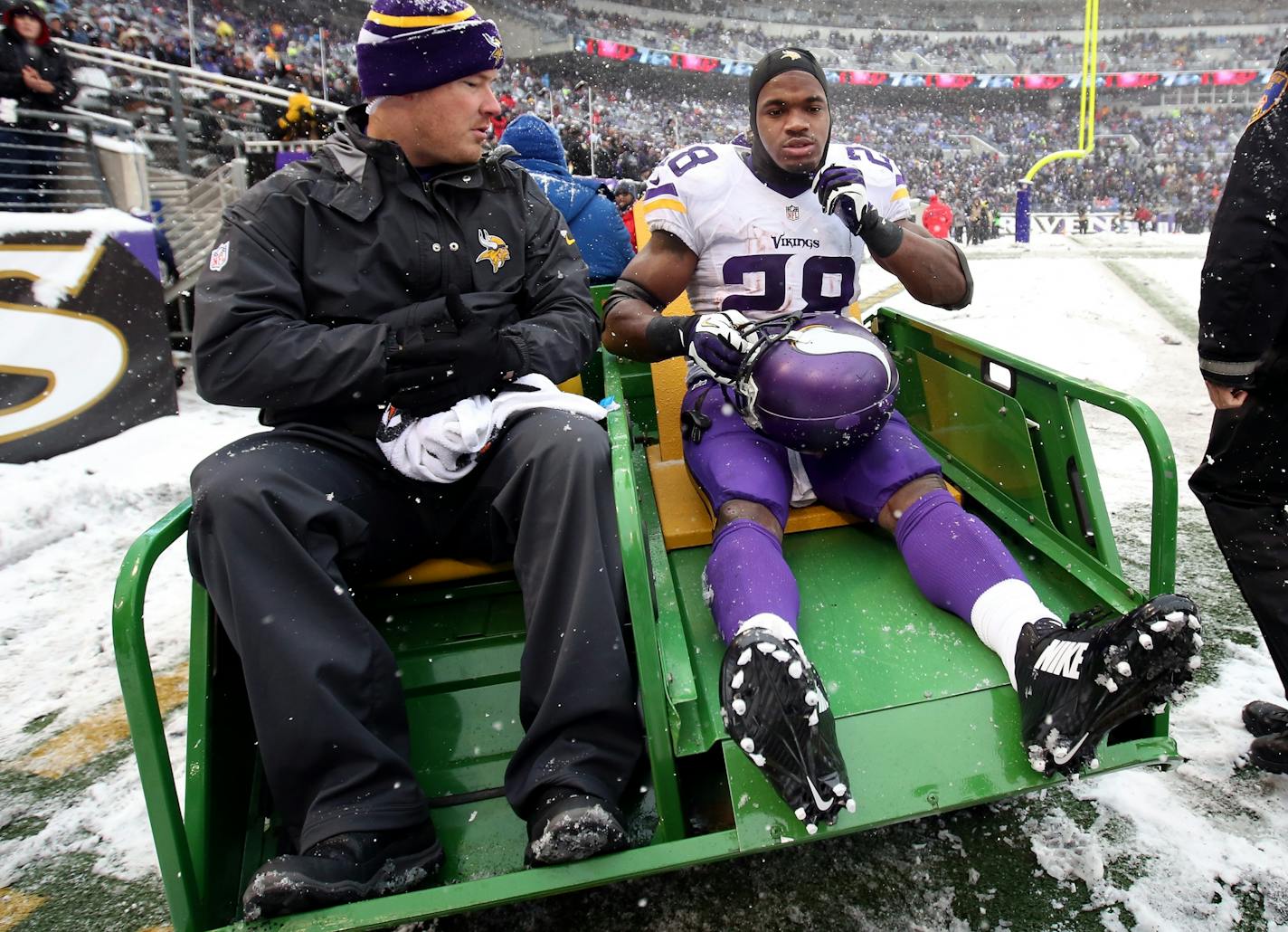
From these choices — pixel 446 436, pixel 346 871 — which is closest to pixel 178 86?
pixel 446 436

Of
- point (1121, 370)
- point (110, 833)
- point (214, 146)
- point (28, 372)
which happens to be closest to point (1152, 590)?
point (110, 833)

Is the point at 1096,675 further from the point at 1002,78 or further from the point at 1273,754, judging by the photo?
the point at 1002,78

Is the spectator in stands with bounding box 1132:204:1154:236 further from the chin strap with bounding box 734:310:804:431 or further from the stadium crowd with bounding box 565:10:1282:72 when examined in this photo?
the chin strap with bounding box 734:310:804:431

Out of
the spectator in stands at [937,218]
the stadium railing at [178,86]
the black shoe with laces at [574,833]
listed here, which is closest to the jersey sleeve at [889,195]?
the black shoe with laces at [574,833]

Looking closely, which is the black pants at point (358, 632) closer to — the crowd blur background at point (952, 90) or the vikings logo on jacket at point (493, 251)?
the vikings logo on jacket at point (493, 251)

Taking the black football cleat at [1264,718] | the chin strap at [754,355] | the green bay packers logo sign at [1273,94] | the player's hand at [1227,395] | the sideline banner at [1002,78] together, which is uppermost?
the sideline banner at [1002,78]

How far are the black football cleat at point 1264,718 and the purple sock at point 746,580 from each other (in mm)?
1423

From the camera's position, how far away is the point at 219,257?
209cm

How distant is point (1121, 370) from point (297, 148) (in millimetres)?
9053

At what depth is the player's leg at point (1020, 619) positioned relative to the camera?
152cm

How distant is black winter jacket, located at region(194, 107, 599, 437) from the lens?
6.58ft

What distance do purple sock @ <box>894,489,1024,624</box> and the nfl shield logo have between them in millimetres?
1879

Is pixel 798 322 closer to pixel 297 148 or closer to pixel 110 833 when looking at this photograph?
A: pixel 110 833

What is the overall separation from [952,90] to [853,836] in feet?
150
